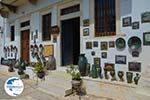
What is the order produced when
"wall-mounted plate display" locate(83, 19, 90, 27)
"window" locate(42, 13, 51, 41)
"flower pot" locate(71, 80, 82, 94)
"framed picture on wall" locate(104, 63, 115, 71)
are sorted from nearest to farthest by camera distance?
"flower pot" locate(71, 80, 82, 94) → "framed picture on wall" locate(104, 63, 115, 71) → "wall-mounted plate display" locate(83, 19, 90, 27) → "window" locate(42, 13, 51, 41)

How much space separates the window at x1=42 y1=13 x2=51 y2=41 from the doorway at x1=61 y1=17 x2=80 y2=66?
113cm

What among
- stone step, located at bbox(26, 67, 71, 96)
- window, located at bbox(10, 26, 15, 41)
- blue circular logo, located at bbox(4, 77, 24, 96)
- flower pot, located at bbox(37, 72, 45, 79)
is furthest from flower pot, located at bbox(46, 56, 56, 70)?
blue circular logo, located at bbox(4, 77, 24, 96)

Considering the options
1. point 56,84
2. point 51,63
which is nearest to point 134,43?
point 56,84

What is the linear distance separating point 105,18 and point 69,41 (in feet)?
12.4

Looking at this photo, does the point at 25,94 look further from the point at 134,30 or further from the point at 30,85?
the point at 134,30

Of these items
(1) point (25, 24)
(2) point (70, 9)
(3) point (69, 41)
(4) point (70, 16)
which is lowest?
(3) point (69, 41)

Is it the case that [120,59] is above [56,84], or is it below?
above

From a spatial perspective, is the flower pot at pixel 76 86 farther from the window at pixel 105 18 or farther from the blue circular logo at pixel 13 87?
the blue circular logo at pixel 13 87

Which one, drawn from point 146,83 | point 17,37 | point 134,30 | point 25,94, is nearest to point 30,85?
point 25,94

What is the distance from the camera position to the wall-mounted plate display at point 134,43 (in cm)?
782

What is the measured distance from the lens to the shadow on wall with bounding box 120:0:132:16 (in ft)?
27.1

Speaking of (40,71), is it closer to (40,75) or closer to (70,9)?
(40,75)

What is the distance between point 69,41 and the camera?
13.1m

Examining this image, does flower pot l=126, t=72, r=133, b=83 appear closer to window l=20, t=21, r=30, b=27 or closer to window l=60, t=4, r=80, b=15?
window l=60, t=4, r=80, b=15
